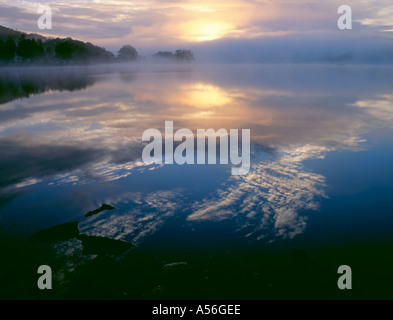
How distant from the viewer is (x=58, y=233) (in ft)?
33.8

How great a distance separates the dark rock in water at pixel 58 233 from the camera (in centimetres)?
1001

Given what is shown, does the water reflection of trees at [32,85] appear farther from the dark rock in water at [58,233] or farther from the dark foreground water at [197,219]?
the dark rock in water at [58,233]

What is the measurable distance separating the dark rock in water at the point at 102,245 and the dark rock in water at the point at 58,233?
0.40m

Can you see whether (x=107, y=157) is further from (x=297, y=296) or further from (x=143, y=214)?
(x=297, y=296)

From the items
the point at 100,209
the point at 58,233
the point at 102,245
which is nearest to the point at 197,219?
the point at 102,245

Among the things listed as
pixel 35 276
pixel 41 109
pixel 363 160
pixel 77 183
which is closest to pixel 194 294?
pixel 35 276

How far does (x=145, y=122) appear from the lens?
2752 centimetres

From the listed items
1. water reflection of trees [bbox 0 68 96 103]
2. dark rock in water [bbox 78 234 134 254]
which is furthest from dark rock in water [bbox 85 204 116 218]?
water reflection of trees [bbox 0 68 96 103]

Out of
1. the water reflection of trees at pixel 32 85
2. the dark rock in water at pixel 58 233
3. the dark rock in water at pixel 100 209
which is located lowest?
the dark rock in water at pixel 58 233

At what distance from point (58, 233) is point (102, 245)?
1625mm

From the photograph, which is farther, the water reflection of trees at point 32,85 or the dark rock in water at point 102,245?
the water reflection of trees at point 32,85

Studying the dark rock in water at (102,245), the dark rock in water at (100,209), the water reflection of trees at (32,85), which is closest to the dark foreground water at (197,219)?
the dark rock in water at (102,245)

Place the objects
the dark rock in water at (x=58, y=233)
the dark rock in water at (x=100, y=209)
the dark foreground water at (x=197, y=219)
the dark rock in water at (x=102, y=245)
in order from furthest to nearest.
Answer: the dark rock in water at (x=100, y=209) < the dark rock in water at (x=58, y=233) < the dark rock in water at (x=102, y=245) < the dark foreground water at (x=197, y=219)

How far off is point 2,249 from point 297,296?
7.95 meters
